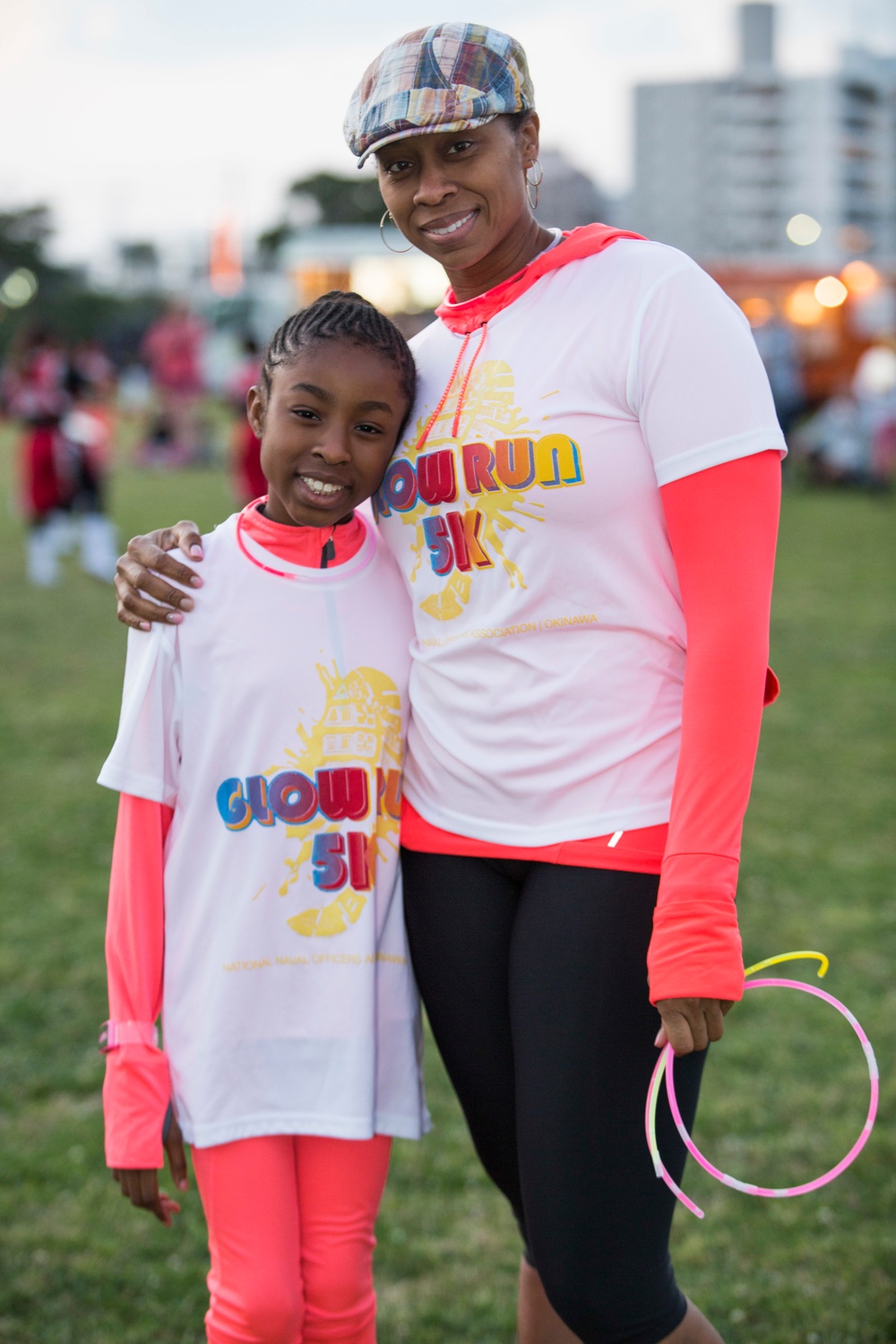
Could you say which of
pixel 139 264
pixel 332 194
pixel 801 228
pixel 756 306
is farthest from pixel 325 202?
pixel 801 228

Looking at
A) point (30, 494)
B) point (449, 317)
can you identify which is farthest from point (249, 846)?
point (30, 494)

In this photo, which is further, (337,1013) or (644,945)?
(337,1013)

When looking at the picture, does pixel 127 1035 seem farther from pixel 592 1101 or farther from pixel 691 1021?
pixel 691 1021

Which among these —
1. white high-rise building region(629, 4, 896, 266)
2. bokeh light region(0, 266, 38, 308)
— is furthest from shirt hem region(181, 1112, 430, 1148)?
white high-rise building region(629, 4, 896, 266)

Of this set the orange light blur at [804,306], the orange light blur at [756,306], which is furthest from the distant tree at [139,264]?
the orange light blur at [804,306]

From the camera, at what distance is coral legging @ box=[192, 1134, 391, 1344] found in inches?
73.1

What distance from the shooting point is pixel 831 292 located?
1024 inches

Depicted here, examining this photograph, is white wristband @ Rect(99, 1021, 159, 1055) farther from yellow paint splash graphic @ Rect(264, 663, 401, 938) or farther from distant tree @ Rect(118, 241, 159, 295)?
distant tree @ Rect(118, 241, 159, 295)

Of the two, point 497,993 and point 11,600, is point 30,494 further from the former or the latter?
point 497,993

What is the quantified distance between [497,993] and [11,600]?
30.2 ft

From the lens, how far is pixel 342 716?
6.55 feet

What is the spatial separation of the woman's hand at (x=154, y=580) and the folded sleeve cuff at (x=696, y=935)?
0.81 metres

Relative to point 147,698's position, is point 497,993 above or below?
below

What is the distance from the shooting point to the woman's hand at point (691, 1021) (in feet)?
5.31
